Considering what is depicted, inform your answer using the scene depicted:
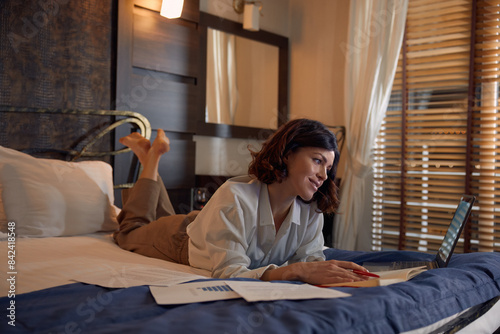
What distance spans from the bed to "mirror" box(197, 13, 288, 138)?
159 centimetres

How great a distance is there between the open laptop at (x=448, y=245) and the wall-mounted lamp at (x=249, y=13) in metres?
2.53

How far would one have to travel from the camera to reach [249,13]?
154 inches

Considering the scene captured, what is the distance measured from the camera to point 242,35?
3980 mm

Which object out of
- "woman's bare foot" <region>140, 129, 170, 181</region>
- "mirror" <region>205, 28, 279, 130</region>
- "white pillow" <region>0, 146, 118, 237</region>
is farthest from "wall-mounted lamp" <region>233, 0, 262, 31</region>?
"white pillow" <region>0, 146, 118, 237</region>

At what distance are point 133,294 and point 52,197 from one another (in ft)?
→ 3.95

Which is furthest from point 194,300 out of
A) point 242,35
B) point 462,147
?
point 242,35

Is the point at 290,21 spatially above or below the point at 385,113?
above

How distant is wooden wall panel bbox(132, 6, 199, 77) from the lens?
3.20 m

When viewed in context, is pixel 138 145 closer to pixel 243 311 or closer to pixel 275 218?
pixel 275 218

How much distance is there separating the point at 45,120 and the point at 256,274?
1.69m

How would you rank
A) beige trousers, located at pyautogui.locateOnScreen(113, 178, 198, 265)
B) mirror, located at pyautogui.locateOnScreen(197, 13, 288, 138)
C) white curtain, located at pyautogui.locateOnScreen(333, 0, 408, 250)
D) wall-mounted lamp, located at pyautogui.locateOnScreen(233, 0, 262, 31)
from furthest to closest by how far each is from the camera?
wall-mounted lamp, located at pyautogui.locateOnScreen(233, 0, 262, 31) < mirror, located at pyautogui.locateOnScreen(197, 13, 288, 138) < white curtain, located at pyautogui.locateOnScreen(333, 0, 408, 250) < beige trousers, located at pyautogui.locateOnScreen(113, 178, 198, 265)

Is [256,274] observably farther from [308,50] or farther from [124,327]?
[308,50]

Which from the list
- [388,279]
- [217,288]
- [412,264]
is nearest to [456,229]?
[412,264]

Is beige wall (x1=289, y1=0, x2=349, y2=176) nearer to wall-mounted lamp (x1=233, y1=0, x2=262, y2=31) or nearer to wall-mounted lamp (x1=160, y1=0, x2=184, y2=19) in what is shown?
wall-mounted lamp (x1=233, y1=0, x2=262, y2=31)
